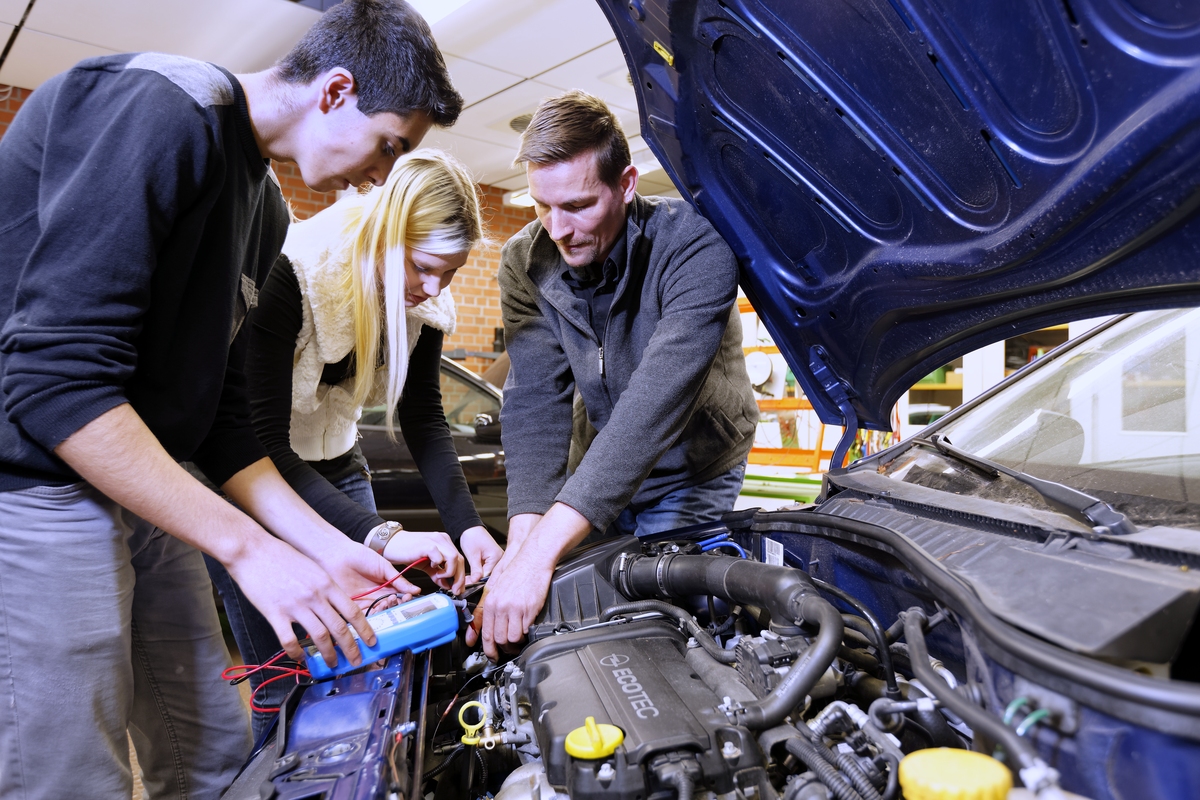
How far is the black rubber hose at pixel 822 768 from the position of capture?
28.4 inches

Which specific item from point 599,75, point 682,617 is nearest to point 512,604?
point 682,617

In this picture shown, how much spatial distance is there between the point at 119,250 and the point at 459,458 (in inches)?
93.8

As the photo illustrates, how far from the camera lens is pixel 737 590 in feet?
3.64

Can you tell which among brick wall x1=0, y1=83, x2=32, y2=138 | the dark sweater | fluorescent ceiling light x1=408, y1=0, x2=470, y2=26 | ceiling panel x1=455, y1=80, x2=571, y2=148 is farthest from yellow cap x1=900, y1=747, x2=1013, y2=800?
brick wall x1=0, y1=83, x2=32, y2=138

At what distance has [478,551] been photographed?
1.66m

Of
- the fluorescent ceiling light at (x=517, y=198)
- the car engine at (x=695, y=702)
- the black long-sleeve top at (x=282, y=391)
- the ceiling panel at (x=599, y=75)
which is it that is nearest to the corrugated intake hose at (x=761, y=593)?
the car engine at (x=695, y=702)

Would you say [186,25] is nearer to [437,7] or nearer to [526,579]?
[437,7]

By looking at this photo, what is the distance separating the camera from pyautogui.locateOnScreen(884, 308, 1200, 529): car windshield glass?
107 centimetres

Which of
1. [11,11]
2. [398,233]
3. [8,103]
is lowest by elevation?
[398,233]

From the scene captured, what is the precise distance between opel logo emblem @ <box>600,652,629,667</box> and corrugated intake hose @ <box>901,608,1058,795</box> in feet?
1.25

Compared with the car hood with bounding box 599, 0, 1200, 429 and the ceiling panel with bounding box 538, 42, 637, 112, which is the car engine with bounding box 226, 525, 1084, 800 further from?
the ceiling panel with bounding box 538, 42, 637, 112

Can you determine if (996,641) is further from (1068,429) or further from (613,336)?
(613,336)

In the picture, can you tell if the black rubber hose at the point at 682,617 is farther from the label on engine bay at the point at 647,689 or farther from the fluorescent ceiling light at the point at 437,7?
the fluorescent ceiling light at the point at 437,7

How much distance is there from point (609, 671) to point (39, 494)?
0.80m
